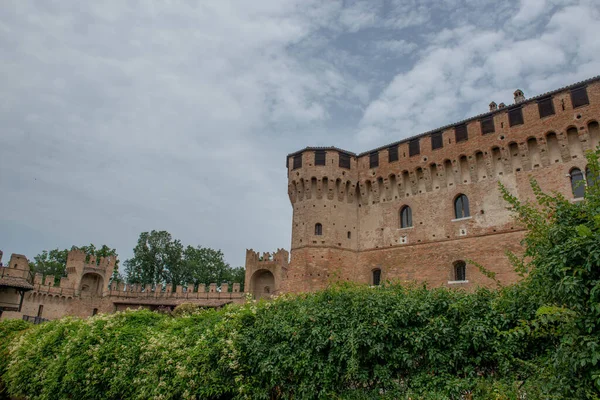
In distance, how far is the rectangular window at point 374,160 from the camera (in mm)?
26109

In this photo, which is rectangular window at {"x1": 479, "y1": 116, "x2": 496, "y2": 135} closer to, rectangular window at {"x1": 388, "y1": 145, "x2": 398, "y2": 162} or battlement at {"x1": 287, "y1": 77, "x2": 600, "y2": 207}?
battlement at {"x1": 287, "y1": 77, "x2": 600, "y2": 207}

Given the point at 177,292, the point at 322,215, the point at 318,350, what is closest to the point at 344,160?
the point at 322,215

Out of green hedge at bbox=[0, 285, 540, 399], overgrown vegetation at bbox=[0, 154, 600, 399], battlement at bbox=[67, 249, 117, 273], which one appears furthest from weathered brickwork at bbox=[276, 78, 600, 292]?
battlement at bbox=[67, 249, 117, 273]

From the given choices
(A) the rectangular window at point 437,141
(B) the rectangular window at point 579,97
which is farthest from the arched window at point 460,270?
(B) the rectangular window at point 579,97

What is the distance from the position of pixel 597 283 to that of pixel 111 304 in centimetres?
3815

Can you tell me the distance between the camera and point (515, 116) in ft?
68.4

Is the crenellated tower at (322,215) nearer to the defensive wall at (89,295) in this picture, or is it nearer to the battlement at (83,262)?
the defensive wall at (89,295)

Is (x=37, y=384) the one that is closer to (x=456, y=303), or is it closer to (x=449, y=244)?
(x=456, y=303)

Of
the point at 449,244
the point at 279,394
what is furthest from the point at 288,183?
the point at 279,394

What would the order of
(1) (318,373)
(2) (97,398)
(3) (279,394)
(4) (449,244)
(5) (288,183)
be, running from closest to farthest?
(1) (318,373), (3) (279,394), (2) (97,398), (4) (449,244), (5) (288,183)

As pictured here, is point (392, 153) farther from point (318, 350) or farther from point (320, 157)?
point (318, 350)

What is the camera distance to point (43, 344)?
469 inches

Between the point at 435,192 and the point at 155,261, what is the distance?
37.3 metres

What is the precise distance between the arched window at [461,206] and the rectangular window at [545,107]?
5568 mm
